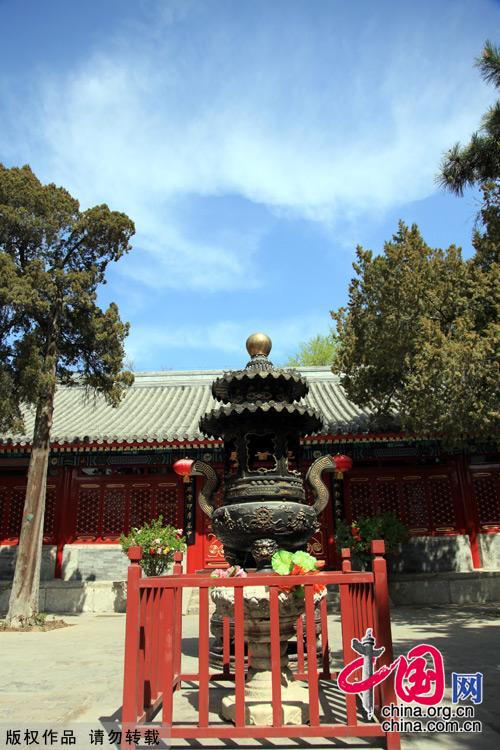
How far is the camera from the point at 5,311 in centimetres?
881

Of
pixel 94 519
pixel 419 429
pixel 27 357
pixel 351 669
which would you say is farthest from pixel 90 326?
pixel 351 669

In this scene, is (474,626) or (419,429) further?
(419,429)

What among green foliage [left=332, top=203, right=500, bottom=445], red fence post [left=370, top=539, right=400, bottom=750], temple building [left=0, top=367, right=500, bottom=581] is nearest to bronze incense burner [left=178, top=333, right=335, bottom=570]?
red fence post [left=370, top=539, right=400, bottom=750]

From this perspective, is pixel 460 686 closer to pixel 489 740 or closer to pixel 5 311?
pixel 489 740

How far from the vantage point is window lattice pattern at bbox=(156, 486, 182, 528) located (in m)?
12.0

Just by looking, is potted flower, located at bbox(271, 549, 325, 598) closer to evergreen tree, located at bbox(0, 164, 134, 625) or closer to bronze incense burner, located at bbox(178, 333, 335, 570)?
bronze incense burner, located at bbox(178, 333, 335, 570)

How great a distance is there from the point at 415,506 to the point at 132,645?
10219 mm

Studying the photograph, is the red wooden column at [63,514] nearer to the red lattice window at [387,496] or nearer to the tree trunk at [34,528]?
the tree trunk at [34,528]

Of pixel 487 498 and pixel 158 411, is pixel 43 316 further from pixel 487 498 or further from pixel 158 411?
pixel 487 498

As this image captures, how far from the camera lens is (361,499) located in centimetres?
1198

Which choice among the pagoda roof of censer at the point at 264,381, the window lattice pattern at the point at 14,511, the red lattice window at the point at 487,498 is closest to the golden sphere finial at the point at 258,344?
the pagoda roof of censer at the point at 264,381

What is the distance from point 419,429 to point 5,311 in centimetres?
721

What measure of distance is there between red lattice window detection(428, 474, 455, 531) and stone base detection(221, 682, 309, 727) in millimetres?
9019

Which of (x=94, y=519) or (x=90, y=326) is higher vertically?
(x=90, y=326)
